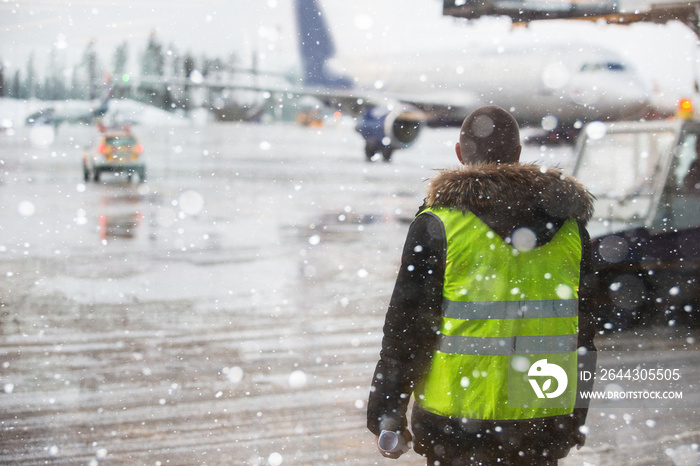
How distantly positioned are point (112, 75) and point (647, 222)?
53.0 metres

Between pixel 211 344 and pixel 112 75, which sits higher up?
pixel 112 75

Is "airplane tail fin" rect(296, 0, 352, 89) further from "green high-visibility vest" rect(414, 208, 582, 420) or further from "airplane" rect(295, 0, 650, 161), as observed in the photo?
"green high-visibility vest" rect(414, 208, 582, 420)

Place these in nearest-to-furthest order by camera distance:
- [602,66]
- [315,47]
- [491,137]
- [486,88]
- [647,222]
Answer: [491,137], [647,222], [602,66], [486,88], [315,47]

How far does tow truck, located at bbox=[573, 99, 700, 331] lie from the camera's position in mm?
6156

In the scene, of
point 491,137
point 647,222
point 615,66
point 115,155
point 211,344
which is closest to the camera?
point 491,137

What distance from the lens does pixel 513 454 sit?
2068 millimetres

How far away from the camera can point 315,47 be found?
35875mm

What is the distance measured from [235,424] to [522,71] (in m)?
21.7

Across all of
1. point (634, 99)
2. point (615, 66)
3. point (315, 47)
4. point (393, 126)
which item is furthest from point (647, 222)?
point (315, 47)

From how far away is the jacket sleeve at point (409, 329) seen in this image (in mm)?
2090
